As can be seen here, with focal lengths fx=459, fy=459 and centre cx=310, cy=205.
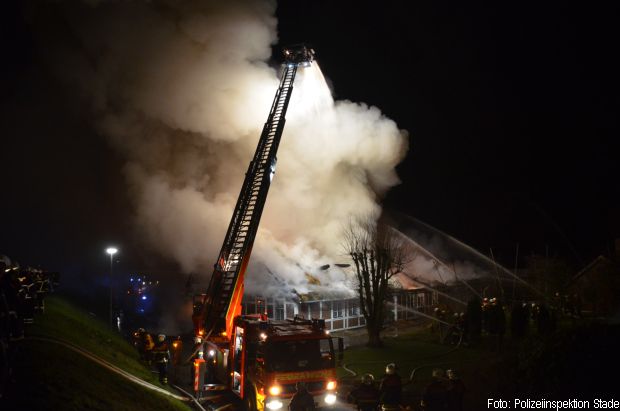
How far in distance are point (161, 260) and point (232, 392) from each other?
16.5 m

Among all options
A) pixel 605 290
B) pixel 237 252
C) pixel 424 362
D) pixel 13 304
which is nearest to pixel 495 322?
pixel 424 362

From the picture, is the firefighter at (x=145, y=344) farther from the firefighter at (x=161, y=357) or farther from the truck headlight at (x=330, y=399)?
the truck headlight at (x=330, y=399)

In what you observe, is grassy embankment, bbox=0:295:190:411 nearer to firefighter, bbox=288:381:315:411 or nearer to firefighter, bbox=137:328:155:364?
firefighter, bbox=137:328:155:364

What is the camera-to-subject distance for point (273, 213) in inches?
1077

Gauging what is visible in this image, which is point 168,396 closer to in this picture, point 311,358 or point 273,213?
point 311,358

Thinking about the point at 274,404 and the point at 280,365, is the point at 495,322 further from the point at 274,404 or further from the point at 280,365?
the point at 274,404

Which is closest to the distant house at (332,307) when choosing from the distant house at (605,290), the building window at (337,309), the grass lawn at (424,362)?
the building window at (337,309)

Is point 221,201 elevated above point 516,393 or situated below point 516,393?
above

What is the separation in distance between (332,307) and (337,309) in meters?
0.65

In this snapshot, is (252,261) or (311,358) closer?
(311,358)

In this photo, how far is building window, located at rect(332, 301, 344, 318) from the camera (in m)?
26.9

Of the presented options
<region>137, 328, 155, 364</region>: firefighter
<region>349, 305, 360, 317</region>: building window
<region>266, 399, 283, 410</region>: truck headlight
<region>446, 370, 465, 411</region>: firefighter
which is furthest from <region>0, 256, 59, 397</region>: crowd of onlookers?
<region>349, 305, 360, 317</region>: building window

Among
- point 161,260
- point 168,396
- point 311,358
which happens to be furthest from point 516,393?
point 161,260

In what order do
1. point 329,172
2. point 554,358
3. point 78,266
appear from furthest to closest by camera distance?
point 78,266 → point 329,172 → point 554,358
